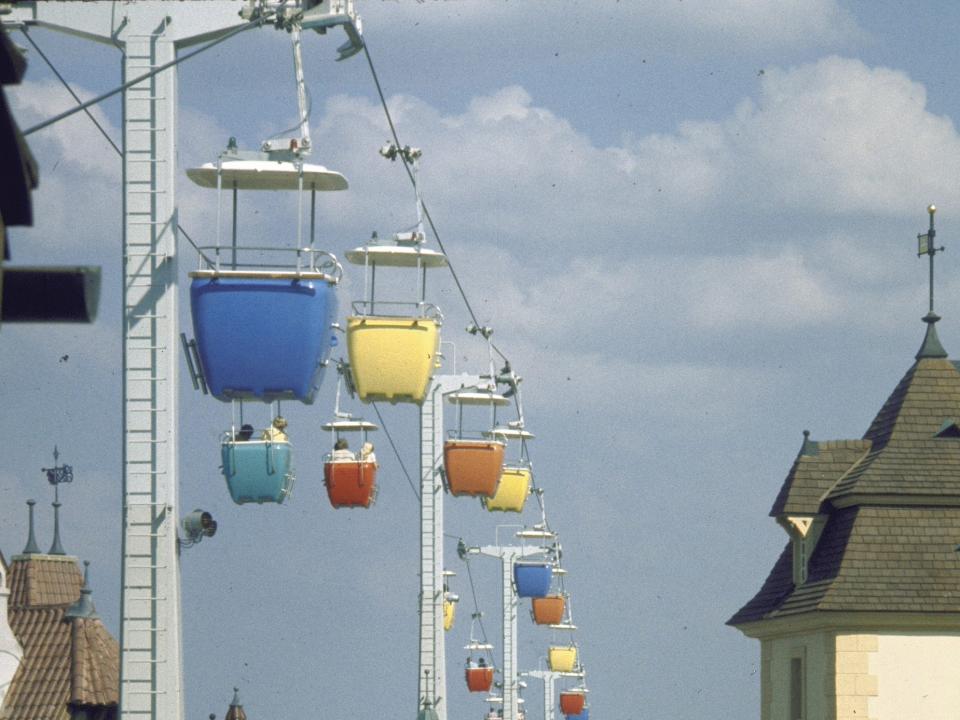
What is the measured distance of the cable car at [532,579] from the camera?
5009 cm

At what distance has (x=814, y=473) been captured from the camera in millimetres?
41094

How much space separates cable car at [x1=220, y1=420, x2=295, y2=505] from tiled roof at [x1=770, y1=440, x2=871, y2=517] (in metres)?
22.5

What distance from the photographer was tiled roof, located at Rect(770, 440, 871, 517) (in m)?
40.4

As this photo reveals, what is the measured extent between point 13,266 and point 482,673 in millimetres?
49652

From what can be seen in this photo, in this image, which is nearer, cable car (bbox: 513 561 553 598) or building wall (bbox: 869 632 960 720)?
building wall (bbox: 869 632 960 720)

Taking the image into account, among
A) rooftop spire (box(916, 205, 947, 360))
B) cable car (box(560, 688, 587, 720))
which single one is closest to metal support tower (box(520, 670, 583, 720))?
cable car (box(560, 688, 587, 720))

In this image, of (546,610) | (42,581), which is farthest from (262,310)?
(42,581)

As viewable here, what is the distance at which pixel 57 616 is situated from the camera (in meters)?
59.8

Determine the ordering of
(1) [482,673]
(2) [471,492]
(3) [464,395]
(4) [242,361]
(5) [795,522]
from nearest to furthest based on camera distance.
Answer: (4) [242,361] < (2) [471,492] < (3) [464,395] < (5) [795,522] < (1) [482,673]

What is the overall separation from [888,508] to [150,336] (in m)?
25.8

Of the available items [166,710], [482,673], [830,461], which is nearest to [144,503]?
[166,710]

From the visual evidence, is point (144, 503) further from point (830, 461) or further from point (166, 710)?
point (830, 461)

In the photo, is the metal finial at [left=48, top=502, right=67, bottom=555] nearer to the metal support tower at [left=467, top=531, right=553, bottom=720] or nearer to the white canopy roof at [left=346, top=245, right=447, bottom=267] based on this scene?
the metal support tower at [left=467, top=531, right=553, bottom=720]

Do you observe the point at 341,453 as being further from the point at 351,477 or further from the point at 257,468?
the point at 257,468
